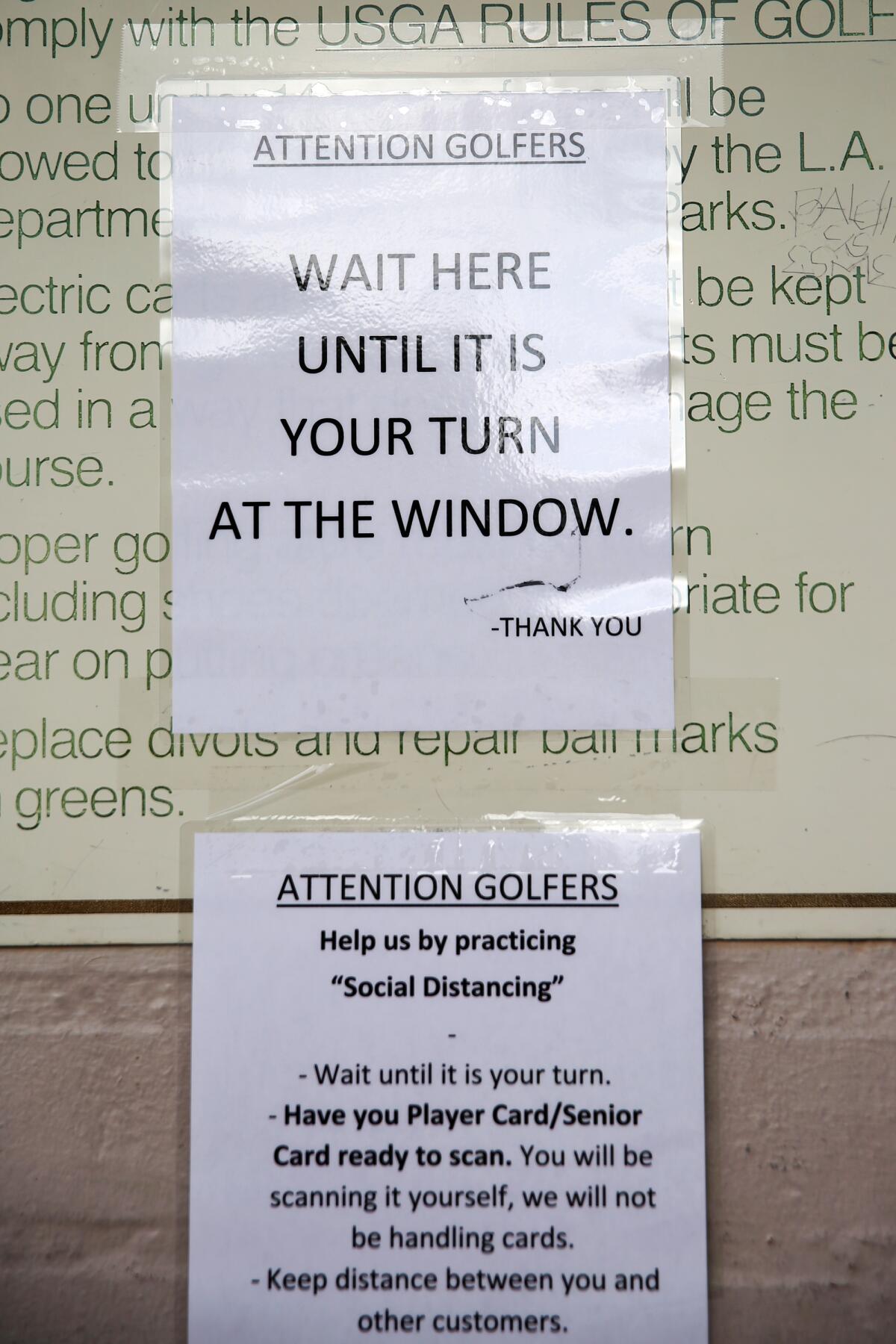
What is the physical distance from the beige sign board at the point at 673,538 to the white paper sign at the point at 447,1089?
3 centimetres

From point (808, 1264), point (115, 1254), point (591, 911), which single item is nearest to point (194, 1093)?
point (115, 1254)

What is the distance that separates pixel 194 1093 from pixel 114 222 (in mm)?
574

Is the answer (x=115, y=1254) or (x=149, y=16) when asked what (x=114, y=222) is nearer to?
(x=149, y=16)

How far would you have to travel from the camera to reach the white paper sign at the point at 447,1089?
1.77 feet

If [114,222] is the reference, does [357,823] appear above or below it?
below

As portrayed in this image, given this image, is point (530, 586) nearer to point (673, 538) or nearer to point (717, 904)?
point (673, 538)

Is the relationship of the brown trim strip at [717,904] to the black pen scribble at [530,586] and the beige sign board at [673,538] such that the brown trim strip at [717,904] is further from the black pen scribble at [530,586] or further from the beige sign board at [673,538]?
the black pen scribble at [530,586]

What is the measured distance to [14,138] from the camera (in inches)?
22.6

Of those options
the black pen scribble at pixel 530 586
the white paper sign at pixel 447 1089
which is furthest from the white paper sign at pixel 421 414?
the white paper sign at pixel 447 1089

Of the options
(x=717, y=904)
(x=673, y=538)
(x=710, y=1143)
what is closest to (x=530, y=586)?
(x=673, y=538)

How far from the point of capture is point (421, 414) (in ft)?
1.85

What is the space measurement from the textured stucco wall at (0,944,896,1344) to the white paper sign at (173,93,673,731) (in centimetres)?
19

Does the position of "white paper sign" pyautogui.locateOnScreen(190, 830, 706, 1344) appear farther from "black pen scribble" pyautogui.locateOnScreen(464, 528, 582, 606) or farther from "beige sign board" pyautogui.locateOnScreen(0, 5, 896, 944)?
"black pen scribble" pyautogui.locateOnScreen(464, 528, 582, 606)

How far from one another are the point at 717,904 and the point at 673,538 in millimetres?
241
